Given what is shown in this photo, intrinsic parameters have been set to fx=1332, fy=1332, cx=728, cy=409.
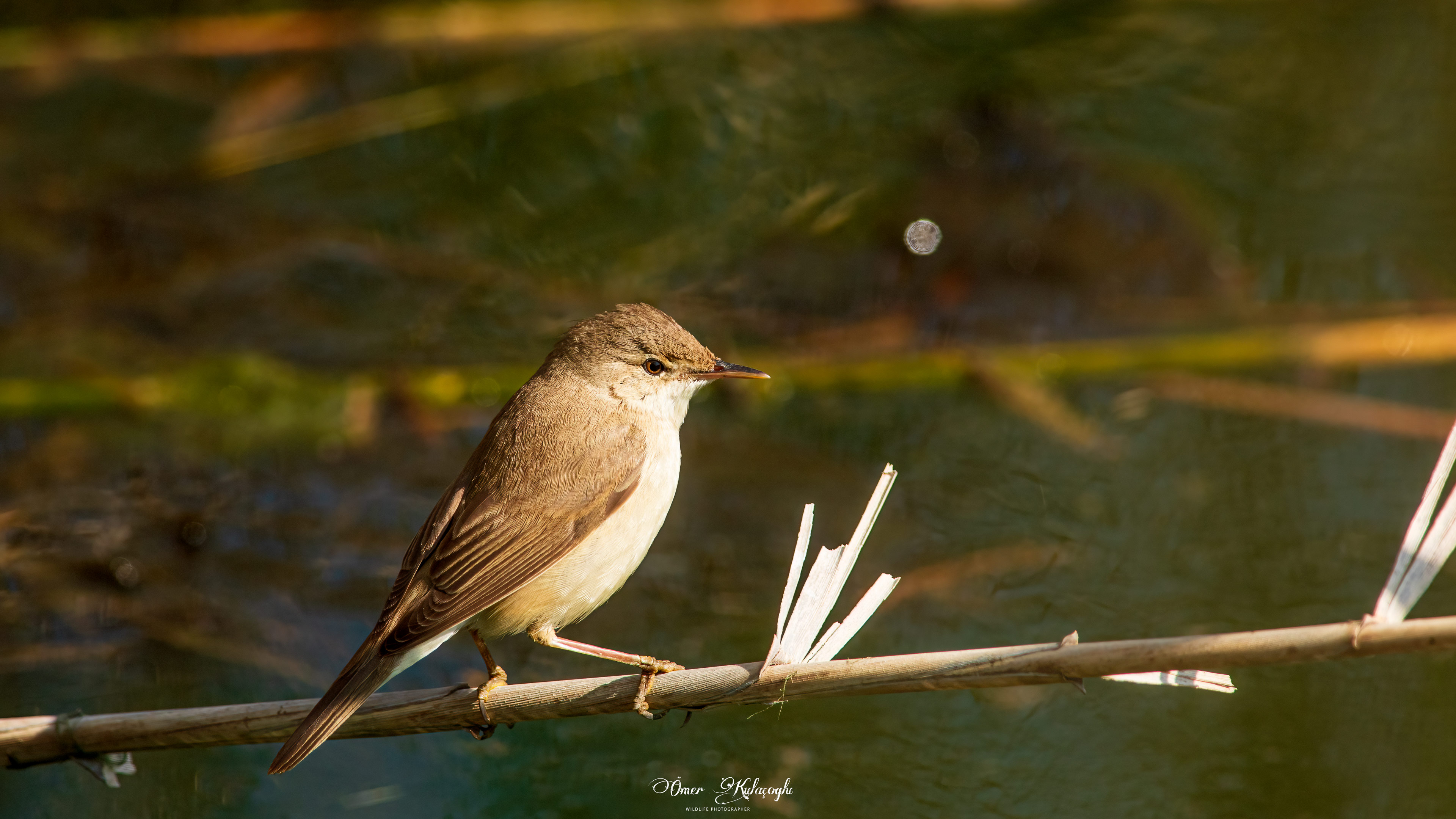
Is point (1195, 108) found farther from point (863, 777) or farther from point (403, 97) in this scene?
point (863, 777)

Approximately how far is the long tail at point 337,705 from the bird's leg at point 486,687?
0.71 ft

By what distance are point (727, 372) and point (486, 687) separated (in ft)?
3.98

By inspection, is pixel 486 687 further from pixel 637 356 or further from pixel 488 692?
pixel 637 356

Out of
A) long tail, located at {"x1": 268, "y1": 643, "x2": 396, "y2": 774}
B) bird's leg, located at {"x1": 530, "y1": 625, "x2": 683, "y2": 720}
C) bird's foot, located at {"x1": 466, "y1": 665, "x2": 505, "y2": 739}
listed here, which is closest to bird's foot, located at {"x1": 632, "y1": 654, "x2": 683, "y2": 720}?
bird's leg, located at {"x1": 530, "y1": 625, "x2": 683, "y2": 720}

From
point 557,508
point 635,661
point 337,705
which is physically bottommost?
point 337,705

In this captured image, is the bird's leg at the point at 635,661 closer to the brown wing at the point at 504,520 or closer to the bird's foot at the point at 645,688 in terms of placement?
the bird's foot at the point at 645,688

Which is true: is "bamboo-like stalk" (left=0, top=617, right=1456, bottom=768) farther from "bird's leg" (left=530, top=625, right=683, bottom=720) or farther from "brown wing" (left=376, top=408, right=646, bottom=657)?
"brown wing" (left=376, top=408, right=646, bottom=657)

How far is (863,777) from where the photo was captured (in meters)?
3.71

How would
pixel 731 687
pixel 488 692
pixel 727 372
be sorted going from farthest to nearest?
pixel 727 372 → pixel 488 692 → pixel 731 687

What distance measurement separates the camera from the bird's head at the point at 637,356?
3.84 metres

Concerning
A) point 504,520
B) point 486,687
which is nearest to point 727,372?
point 504,520

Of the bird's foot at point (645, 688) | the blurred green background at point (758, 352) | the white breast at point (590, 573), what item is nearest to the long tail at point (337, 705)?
the white breast at point (590, 573)

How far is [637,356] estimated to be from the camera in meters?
3.86

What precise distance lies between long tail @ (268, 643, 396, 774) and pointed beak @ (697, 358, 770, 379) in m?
1.28
